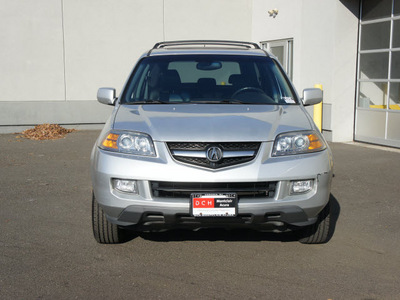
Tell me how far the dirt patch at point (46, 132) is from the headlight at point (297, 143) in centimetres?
954

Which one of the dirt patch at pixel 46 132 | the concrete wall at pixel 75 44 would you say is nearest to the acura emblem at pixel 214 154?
the dirt patch at pixel 46 132

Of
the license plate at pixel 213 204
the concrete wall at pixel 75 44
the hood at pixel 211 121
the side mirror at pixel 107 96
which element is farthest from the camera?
the concrete wall at pixel 75 44

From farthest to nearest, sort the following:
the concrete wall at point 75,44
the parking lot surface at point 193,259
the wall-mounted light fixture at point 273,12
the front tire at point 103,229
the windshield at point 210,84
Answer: the wall-mounted light fixture at point 273,12 < the concrete wall at point 75,44 < the windshield at point 210,84 < the front tire at point 103,229 < the parking lot surface at point 193,259

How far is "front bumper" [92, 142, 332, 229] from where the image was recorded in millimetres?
4062

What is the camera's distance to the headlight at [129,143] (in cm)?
423

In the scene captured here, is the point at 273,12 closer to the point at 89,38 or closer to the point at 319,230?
the point at 89,38

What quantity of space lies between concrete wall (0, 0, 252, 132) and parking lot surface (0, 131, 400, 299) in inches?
301

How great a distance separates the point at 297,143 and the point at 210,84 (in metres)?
1.43

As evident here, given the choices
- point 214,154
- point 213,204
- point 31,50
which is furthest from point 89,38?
point 213,204

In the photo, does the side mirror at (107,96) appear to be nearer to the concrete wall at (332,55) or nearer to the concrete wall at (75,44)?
the concrete wall at (332,55)

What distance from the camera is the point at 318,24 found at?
39.8 ft

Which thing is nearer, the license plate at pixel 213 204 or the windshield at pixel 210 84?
the license plate at pixel 213 204

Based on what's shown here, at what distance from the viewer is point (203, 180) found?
159 inches

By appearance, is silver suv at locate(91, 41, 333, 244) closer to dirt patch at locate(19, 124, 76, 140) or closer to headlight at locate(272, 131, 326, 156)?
headlight at locate(272, 131, 326, 156)
